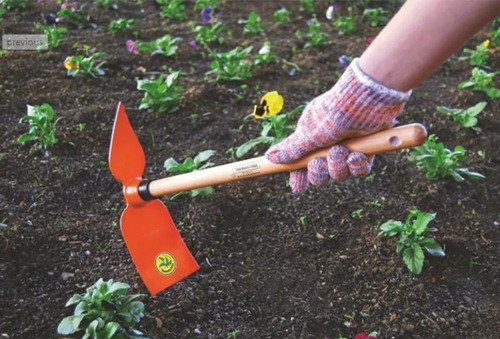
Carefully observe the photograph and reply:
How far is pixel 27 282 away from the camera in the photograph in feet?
6.81

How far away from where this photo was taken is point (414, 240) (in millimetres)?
2203

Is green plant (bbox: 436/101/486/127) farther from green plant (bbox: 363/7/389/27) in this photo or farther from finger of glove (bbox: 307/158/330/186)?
green plant (bbox: 363/7/389/27)

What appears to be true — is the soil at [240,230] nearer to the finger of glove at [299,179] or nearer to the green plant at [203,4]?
the finger of glove at [299,179]

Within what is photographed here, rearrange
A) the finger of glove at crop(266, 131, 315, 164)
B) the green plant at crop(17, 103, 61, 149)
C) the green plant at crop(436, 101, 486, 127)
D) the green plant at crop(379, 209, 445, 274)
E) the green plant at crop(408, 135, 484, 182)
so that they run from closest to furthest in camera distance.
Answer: the finger of glove at crop(266, 131, 315, 164)
the green plant at crop(379, 209, 445, 274)
the green plant at crop(408, 135, 484, 182)
the green plant at crop(17, 103, 61, 149)
the green plant at crop(436, 101, 486, 127)

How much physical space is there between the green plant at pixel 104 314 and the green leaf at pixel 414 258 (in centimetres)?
99

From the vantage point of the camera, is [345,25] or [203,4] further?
[203,4]

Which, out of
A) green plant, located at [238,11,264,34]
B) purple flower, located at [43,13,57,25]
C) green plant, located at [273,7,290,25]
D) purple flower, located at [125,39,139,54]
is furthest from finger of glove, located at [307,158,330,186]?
green plant, located at [273,7,290,25]

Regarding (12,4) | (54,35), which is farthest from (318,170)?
(12,4)

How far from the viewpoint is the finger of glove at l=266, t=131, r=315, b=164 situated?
177 cm

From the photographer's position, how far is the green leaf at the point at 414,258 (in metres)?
2.14

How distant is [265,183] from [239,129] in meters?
0.51

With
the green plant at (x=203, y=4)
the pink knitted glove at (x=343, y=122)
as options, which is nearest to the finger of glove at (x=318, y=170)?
the pink knitted glove at (x=343, y=122)

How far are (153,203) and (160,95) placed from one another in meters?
1.09

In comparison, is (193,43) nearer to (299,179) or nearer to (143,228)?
(143,228)
